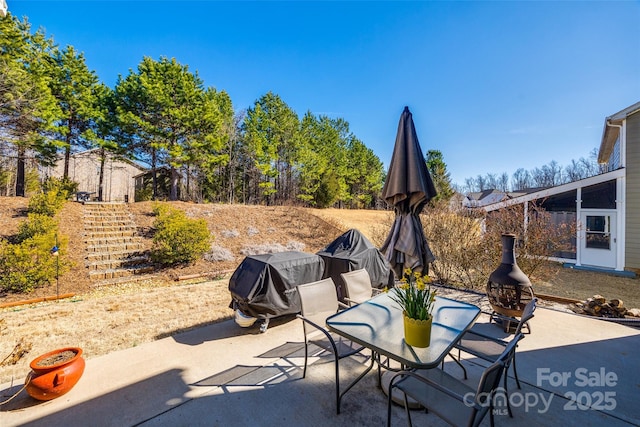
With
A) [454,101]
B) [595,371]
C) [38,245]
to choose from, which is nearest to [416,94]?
[454,101]

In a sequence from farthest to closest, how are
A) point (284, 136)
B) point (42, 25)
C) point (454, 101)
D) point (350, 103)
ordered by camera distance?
point (284, 136)
point (350, 103)
point (42, 25)
point (454, 101)

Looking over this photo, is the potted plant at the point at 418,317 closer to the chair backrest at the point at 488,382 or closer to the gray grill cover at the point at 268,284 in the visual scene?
the chair backrest at the point at 488,382

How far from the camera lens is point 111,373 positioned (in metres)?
2.81

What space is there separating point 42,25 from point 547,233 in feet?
72.1

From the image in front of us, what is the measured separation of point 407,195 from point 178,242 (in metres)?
6.85

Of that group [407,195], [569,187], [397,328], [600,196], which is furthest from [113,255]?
[600,196]

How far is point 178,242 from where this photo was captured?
762 centimetres

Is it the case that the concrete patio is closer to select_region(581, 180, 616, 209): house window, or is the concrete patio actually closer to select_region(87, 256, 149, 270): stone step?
select_region(87, 256, 149, 270): stone step

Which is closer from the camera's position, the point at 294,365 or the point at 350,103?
the point at 294,365

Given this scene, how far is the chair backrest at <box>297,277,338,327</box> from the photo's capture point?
9.71ft

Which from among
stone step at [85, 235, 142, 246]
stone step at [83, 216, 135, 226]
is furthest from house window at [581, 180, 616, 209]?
stone step at [83, 216, 135, 226]

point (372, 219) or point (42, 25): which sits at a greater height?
point (42, 25)

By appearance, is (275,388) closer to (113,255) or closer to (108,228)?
(113,255)

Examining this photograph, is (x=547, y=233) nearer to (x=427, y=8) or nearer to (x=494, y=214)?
(x=494, y=214)
